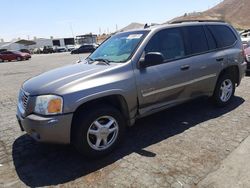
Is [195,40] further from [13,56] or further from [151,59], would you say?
[13,56]

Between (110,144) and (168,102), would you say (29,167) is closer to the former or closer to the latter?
(110,144)

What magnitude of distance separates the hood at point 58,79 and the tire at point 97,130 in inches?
17.8

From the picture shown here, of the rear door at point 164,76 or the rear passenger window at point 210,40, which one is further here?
the rear passenger window at point 210,40

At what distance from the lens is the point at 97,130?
3990 millimetres

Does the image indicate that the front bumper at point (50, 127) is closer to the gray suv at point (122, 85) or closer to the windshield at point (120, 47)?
the gray suv at point (122, 85)

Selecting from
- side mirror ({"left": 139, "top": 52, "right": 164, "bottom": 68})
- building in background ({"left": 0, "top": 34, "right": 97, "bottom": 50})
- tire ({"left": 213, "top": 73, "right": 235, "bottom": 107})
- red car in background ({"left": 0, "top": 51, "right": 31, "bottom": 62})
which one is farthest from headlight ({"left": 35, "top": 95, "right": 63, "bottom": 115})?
building in background ({"left": 0, "top": 34, "right": 97, "bottom": 50})

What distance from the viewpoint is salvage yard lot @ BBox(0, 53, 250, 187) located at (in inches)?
140

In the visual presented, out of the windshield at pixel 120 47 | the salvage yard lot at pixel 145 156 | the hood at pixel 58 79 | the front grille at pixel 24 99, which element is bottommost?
the salvage yard lot at pixel 145 156

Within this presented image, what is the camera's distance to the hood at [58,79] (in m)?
3.83

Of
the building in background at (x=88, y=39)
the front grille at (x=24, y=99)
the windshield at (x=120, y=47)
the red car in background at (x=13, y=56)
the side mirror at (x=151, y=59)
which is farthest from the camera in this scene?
the building in background at (x=88, y=39)

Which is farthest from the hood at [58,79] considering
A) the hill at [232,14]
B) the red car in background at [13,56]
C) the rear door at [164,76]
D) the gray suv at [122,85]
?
the hill at [232,14]

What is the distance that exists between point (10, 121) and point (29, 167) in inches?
95.2

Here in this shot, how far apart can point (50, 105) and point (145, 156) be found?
4.87 ft

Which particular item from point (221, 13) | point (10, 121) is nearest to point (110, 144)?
point (10, 121)
